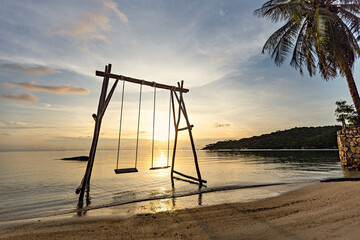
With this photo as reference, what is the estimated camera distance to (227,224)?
363 centimetres

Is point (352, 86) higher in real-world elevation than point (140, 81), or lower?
A: higher

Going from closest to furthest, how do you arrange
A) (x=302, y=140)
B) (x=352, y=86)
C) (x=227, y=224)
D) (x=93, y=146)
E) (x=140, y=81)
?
(x=227, y=224) → (x=93, y=146) → (x=140, y=81) → (x=352, y=86) → (x=302, y=140)

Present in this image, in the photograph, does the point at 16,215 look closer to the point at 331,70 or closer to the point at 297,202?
the point at 297,202

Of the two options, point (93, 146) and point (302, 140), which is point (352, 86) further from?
point (302, 140)

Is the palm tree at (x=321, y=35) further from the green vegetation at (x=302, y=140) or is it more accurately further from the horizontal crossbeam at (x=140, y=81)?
the green vegetation at (x=302, y=140)

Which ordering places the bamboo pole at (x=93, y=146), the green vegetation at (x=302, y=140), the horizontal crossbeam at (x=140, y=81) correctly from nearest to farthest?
the bamboo pole at (x=93, y=146) < the horizontal crossbeam at (x=140, y=81) < the green vegetation at (x=302, y=140)

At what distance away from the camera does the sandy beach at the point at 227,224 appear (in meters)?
3.03

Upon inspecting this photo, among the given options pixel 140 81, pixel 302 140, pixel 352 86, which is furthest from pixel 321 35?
pixel 302 140

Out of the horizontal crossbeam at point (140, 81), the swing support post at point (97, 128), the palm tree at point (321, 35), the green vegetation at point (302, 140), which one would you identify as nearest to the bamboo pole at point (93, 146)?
the swing support post at point (97, 128)

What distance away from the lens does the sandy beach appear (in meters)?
3.03

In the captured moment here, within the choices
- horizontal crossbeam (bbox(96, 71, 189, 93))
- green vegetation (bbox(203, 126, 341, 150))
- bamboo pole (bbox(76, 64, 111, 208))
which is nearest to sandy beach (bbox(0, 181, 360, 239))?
bamboo pole (bbox(76, 64, 111, 208))

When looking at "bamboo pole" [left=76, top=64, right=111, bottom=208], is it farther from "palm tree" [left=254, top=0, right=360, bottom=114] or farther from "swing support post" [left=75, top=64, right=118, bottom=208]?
"palm tree" [left=254, top=0, right=360, bottom=114]

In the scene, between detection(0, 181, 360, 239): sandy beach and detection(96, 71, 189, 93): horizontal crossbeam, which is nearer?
detection(0, 181, 360, 239): sandy beach

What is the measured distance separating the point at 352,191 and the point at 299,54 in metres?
13.4
